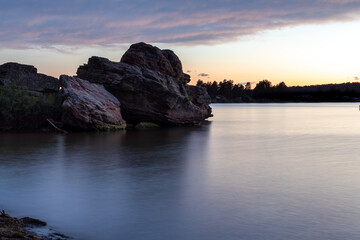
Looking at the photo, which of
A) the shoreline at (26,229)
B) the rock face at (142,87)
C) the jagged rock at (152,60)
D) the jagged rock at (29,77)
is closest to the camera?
the shoreline at (26,229)

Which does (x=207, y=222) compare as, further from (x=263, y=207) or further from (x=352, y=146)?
(x=352, y=146)

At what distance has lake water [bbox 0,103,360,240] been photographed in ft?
33.9

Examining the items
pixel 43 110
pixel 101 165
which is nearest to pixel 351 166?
pixel 101 165

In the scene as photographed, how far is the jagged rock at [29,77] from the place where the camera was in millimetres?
53938

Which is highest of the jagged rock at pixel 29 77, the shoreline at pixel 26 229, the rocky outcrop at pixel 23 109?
the jagged rock at pixel 29 77

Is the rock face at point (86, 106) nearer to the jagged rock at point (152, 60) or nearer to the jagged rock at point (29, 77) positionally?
the jagged rock at point (152, 60)

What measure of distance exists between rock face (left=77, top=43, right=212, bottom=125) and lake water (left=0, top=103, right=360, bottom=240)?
14041mm

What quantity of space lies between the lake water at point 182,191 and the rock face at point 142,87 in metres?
14.0

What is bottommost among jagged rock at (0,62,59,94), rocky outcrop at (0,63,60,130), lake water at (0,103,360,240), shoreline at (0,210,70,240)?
lake water at (0,103,360,240)

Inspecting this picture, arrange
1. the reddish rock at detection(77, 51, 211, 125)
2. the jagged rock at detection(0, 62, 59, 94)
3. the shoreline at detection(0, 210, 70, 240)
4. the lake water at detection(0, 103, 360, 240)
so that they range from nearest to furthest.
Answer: the shoreline at detection(0, 210, 70, 240), the lake water at detection(0, 103, 360, 240), the reddish rock at detection(77, 51, 211, 125), the jagged rock at detection(0, 62, 59, 94)

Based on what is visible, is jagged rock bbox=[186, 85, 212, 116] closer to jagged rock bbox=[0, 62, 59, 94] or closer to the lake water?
jagged rock bbox=[0, 62, 59, 94]

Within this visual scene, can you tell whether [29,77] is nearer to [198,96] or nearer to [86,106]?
[198,96]

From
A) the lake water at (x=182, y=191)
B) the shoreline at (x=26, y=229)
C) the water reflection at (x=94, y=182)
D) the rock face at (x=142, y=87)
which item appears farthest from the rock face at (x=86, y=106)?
the shoreline at (x=26, y=229)

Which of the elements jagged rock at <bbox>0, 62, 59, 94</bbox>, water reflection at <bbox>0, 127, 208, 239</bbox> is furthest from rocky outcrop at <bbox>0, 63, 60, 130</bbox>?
jagged rock at <bbox>0, 62, 59, 94</bbox>
